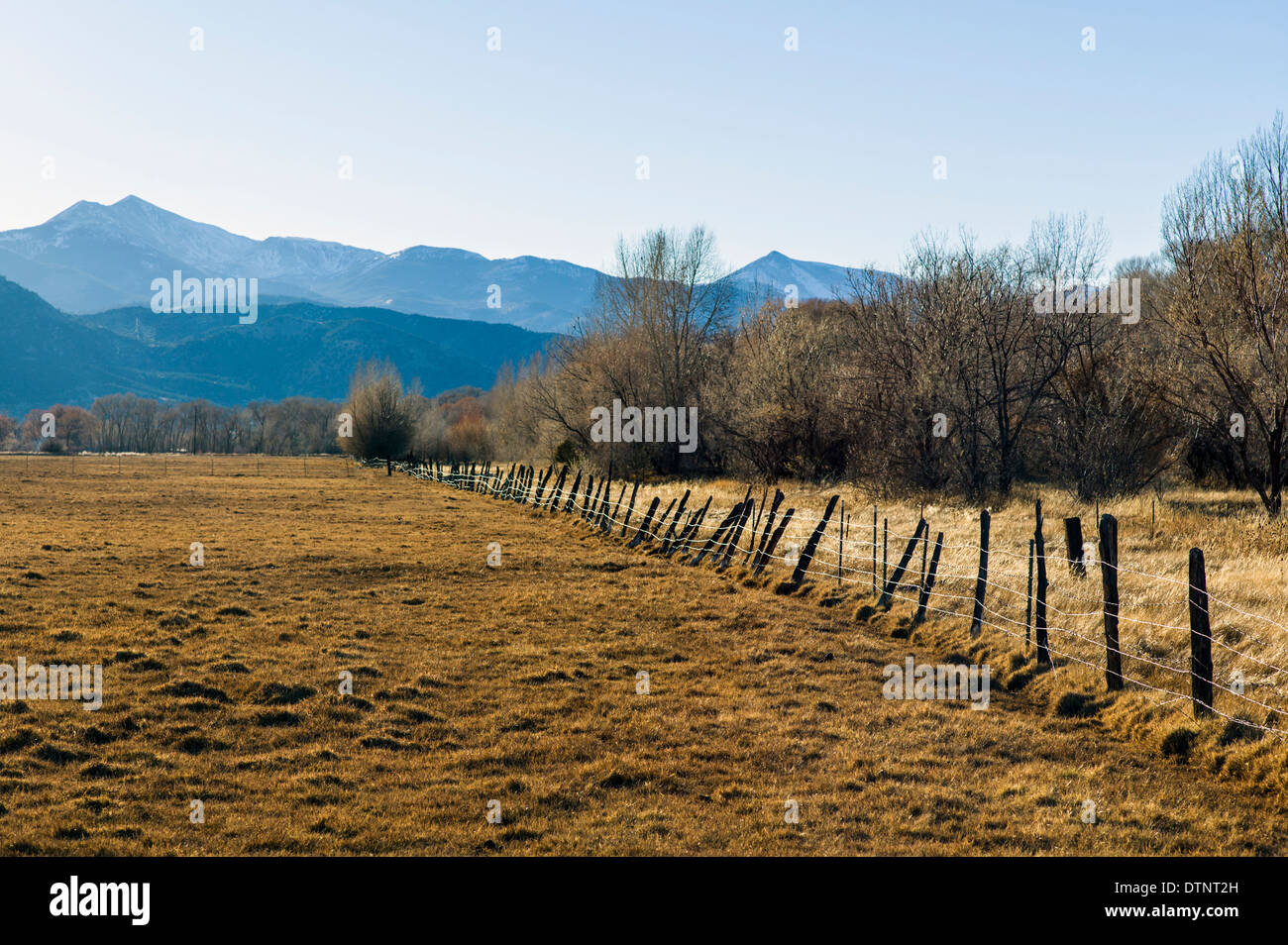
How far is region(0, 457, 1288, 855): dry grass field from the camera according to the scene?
6.29m

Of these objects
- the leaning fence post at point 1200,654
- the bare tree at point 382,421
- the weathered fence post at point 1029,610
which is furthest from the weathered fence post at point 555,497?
the bare tree at point 382,421

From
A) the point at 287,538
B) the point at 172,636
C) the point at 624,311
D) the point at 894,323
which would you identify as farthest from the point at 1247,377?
the point at 624,311

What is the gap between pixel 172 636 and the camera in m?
12.2

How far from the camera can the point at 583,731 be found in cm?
874

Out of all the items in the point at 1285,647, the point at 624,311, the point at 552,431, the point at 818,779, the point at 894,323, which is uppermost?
the point at 624,311

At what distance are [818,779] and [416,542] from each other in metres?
18.8

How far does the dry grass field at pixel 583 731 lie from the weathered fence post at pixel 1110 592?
1.09 ft

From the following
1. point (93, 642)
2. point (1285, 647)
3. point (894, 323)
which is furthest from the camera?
point (894, 323)

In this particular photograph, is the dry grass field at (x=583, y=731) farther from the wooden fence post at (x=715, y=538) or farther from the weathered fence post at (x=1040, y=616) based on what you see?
the wooden fence post at (x=715, y=538)

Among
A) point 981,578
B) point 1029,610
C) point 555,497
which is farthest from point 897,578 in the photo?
point 555,497

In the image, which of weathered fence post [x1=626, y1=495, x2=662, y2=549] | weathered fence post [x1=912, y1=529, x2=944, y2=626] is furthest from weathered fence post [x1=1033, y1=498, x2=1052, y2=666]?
weathered fence post [x1=626, y1=495, x2=662, y2=549]

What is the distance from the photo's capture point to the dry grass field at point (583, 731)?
20.6 ft
